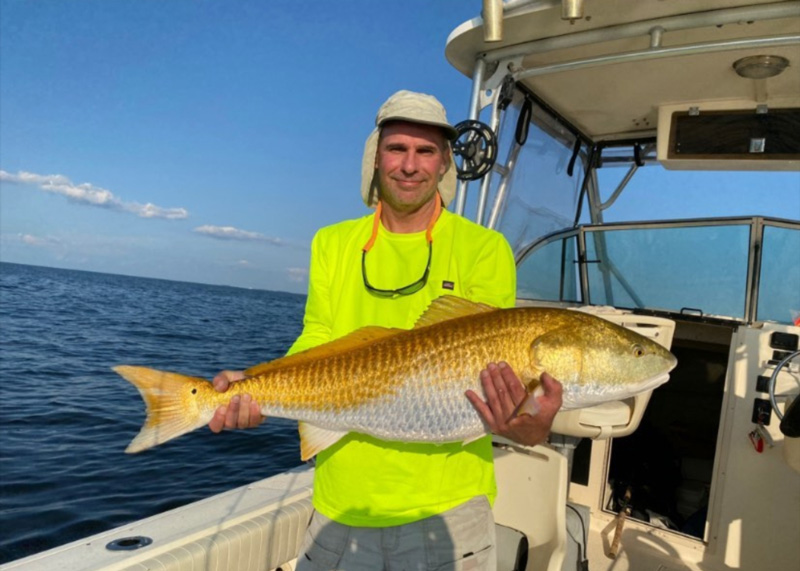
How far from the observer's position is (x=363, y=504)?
257 cm

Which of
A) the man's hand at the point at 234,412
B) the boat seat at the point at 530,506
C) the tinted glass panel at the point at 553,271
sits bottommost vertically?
the boat seat at the point at 530,506

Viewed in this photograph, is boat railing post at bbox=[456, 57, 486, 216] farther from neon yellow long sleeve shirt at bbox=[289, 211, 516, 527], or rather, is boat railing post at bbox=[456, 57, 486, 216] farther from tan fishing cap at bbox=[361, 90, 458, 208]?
neon yellow long sleeve shirt at bbox=[289, 211, 516, 527]

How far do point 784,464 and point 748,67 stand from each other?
3.41 m

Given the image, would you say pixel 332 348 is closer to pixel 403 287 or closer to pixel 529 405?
pixel 403 287

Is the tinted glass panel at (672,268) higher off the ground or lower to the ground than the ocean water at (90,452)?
higher

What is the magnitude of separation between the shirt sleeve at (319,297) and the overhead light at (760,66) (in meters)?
4.36

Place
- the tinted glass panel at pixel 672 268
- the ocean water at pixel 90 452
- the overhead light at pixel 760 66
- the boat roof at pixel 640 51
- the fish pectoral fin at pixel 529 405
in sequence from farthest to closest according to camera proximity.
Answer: the ocean water at pixel 90 452
the tinted glass panel at pixel 672 268
the overhead light at pixel 760 66
the boat roof at pixel 640 51
the fish pectoral fin at pixel 529 405

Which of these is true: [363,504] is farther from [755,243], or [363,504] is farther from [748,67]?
[748,67]

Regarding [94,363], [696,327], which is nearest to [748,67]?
[696,327]

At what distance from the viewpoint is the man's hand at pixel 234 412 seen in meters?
2.64

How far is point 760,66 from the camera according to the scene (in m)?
5.10

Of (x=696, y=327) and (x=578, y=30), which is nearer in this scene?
(x=578, y=30)

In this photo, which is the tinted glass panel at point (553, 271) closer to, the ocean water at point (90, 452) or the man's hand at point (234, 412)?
the man's hand at point (234, 412)

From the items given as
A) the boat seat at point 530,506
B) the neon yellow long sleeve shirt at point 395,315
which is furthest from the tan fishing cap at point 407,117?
the boat seat at point 530,506
